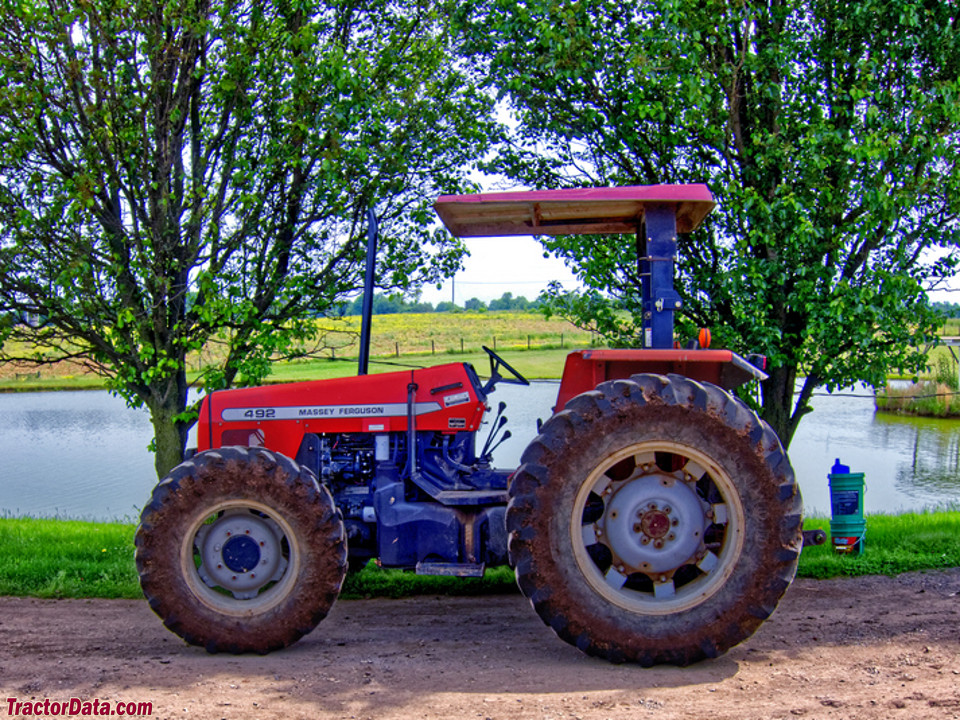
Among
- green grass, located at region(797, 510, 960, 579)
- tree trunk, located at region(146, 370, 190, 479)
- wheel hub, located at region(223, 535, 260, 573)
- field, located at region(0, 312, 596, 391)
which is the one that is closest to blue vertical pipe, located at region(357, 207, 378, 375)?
field, located at region(0, 312, 596, 391)

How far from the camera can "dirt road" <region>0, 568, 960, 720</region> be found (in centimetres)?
338

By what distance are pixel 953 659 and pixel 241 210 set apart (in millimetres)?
5739

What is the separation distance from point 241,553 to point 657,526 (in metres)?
2.11

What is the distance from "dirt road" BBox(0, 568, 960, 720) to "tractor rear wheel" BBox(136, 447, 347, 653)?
0.17 metres

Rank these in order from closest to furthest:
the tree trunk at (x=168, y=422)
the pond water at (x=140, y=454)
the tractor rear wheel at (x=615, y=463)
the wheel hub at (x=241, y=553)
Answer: the tractor rear wheel at (x=615, y=463), the wheel hub at (x=241, y=553), the tree trunk at (x=168, y=422), the pond water at (x=140, y=454)

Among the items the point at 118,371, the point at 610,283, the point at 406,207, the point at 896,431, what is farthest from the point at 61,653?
the point at 896,431

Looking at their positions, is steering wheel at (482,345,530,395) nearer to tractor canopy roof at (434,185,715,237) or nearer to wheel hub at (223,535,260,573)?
tractor canopy roof at (434,185,715,237)

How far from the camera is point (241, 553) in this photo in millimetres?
4266

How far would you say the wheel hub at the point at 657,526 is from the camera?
4.02 meters

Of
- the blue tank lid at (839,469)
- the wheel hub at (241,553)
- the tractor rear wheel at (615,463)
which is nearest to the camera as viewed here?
the tractor rear wheel at (615,463)

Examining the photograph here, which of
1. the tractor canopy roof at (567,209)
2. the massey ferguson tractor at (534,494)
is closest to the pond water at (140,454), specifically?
the tractor canopy roof at (567,209)

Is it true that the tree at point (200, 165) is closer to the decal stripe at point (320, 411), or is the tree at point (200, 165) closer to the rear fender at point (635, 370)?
the decal stripe at point (320, 411)

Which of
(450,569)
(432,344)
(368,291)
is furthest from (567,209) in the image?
(432,344)

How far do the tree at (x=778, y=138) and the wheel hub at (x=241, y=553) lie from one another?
3.66 m
